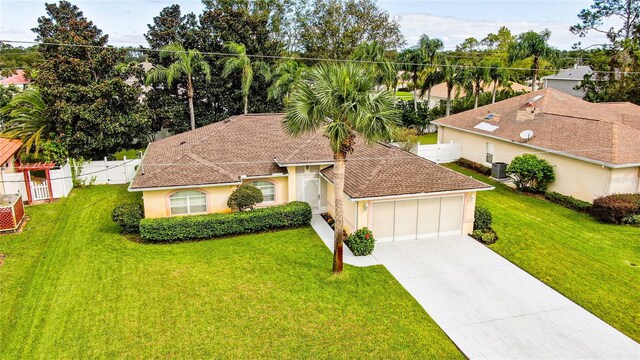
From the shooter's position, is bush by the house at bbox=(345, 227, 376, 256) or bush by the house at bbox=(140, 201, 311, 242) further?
bush by the house at bbox=(140, 201, 311, 242)

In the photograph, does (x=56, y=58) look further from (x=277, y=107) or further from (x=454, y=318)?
(x=454, y=318)

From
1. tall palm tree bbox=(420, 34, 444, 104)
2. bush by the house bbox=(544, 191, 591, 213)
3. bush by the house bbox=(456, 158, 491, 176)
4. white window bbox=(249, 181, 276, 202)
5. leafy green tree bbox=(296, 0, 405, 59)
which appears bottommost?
bush by the house bbox=(544, 191, 591, 213)

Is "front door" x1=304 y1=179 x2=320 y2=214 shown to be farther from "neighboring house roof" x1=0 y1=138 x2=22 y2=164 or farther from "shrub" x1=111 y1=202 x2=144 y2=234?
"neighboring house roof" x1=0 y1=138 x2=22 y2=164

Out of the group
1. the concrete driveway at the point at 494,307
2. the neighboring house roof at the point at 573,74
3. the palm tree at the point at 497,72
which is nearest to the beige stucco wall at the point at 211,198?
the concrete driveway at the point at 494,307

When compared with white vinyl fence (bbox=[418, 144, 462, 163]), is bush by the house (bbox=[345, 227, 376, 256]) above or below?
below

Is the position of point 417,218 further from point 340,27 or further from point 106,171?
point 340,27

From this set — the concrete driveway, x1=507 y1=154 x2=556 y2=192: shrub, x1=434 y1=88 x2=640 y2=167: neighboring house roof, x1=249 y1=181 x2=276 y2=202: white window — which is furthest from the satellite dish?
x1=249 y1=181 x2=276 y2=202: white window

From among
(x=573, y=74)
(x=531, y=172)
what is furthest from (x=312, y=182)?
(x=573, y=74)

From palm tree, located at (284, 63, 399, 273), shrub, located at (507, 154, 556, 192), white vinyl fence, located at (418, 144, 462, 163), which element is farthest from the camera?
white vinyl fence, located at (418, 144, 462, 163)
